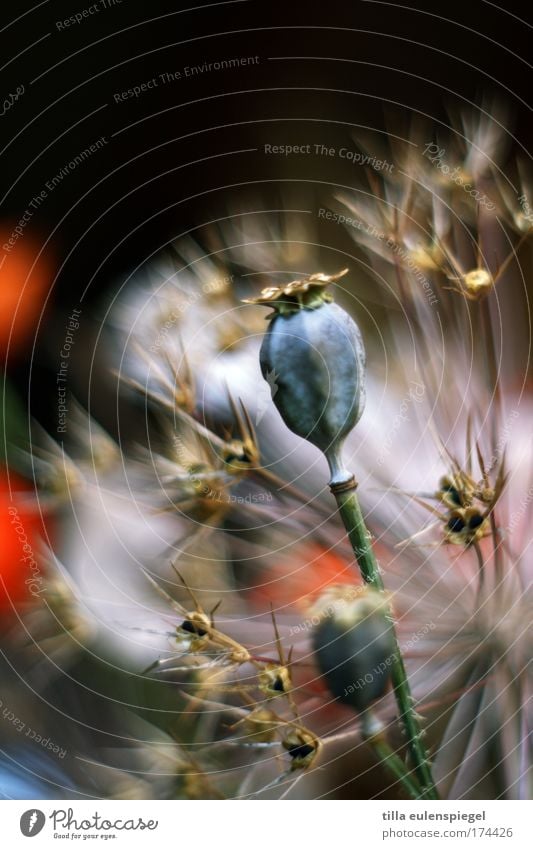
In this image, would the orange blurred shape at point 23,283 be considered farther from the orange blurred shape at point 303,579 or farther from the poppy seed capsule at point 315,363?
the orange blurred shape at point 303,579

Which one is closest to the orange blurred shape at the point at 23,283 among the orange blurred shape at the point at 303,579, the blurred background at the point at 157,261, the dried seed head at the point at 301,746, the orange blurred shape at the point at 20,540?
the blurred background at the point at 157,261

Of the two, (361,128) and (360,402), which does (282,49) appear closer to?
(361,128)

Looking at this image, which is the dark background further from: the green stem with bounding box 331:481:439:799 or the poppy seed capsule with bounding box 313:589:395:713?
the poppy seed capsule with bounding box 313:589:395:713

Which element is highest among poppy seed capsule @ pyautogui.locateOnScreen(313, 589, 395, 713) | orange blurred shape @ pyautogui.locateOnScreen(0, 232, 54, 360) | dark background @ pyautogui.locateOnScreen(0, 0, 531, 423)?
dark background @ pyautogui.locateOnScreen(0, 0, 531, 423)

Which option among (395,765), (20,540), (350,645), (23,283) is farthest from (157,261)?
(395,765)

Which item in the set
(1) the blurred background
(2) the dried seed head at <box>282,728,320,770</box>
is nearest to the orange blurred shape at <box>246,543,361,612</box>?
(1) the blurred background

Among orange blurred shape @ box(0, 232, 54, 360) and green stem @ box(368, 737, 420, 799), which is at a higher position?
orange blurred shape @ box(0, 232, 54, 360)
